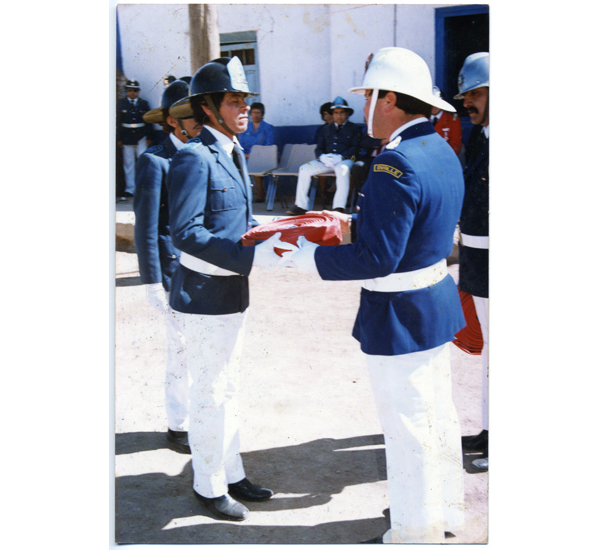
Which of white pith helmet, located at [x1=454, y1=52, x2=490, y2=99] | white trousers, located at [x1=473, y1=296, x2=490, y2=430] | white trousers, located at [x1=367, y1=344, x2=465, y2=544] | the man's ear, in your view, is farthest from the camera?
the man's ear

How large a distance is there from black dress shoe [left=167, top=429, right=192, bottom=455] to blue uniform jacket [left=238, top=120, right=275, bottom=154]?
1.38 metres

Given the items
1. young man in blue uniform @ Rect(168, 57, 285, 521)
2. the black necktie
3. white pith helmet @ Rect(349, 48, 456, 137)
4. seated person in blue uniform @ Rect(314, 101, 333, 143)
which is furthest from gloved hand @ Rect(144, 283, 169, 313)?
white pith helmet @ Rect(349, 48, 456, 137)

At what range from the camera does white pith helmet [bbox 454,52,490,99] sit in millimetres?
2588

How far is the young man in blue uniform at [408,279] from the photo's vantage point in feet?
7.09

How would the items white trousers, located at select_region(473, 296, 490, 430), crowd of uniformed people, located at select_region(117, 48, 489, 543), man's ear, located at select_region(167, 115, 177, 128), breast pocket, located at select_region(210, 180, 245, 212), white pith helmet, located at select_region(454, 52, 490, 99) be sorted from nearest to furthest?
crowd of uniformed people, located at select_region(117, 48, 489, 543)
breast pocket, located at select_region(210, 180, 245, 212)
white pith helmet, located at select_region(454, 52, 490, 99)
white trousers, located at select_region(473, 296, 490, 430)
man's ear, located at select_region(167, 115, 177, 128)

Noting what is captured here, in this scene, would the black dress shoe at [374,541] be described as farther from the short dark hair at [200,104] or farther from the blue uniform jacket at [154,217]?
the short dark hair at [200,104]

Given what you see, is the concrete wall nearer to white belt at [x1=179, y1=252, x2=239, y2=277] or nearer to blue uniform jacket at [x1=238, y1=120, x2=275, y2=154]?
blue uniform jacket at [x1=238, y1=120, x2=275, y2=154]

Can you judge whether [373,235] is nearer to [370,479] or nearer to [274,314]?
[274,314]

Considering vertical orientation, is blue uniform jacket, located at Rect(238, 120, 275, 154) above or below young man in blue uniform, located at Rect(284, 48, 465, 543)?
above

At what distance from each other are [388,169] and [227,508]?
62.3 inches

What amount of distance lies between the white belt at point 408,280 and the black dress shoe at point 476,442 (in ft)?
3.34

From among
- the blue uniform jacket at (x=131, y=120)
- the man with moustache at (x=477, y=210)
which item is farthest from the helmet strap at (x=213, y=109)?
the man with moustache at (x=477, y=210)

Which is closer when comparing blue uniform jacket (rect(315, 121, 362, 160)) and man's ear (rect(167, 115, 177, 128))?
blue uniform jacket (rect(315, 121, 362, 160))
